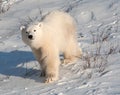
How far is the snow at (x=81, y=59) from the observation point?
5.18 meters

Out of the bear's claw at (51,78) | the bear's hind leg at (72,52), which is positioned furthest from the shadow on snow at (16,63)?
the bear's hind leg at (72,52)

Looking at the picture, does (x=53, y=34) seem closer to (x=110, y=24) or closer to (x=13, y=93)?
(x=13, y=93)

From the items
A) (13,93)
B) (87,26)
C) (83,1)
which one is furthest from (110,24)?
(13,93)

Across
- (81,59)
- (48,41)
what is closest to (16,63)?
(81,59)

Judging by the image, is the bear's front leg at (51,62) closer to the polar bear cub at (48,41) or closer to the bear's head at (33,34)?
the polar bear cub at (48,41)

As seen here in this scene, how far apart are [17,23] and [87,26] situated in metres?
2.00

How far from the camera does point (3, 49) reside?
7.81m

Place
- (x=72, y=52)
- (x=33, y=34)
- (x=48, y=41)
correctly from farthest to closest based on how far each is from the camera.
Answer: (x=72, y=52)
(x=48, y=41)
(x=33, y=34)

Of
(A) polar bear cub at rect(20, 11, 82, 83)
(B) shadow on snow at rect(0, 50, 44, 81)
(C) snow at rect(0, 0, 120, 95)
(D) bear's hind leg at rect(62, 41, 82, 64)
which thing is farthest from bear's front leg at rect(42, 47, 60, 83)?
(D) bear's hind leg at rect(62, 41, 82, 64)

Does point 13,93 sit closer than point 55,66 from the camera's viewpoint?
Yes

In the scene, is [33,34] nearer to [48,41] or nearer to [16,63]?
[48,41]

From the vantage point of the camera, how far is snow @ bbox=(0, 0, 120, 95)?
5.18 meters

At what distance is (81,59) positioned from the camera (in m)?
6.50

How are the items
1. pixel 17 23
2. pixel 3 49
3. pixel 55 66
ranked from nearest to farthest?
pixel 55 66 → pixel 3 49 → pixel 17 23
